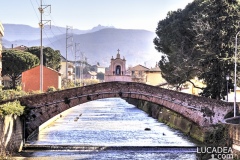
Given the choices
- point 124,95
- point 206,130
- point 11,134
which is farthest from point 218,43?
point 11,134

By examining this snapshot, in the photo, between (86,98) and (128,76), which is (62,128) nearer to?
(86,98)

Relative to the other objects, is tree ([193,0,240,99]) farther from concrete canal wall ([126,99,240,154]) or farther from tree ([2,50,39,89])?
tree ([2,50,39,89])

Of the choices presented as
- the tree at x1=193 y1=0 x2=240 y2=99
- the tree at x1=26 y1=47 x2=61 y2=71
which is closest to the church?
the tree at x1=26 y1=47 x2=61 y2=71

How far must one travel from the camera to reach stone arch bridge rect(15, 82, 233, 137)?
44719 mm

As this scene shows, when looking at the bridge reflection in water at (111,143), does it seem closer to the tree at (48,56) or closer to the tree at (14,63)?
the tree at (14,63)

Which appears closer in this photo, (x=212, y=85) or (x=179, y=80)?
(x=212, y=85)

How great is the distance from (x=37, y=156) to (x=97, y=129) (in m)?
20.6

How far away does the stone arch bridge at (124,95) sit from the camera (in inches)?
1761

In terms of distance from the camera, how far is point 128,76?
13488cm

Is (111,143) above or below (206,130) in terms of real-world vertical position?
below

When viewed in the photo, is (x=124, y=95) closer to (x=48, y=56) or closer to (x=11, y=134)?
(x=11, y=134)

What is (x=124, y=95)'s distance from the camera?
47.8m

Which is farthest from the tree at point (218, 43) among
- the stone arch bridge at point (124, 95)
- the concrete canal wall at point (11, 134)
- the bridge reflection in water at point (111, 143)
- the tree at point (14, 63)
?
the tree at point (14, 63)

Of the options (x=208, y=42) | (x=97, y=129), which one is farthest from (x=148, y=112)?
(x=208, y=42)
